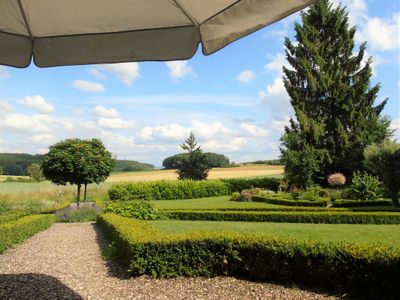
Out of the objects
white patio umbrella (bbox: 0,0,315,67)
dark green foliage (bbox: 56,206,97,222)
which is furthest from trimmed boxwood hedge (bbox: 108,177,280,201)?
white patio umbrella (bbox: 0,0,315,67)

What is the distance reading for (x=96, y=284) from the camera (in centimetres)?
656

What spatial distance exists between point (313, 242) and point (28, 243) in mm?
8101

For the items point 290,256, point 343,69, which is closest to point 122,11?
point 290,256

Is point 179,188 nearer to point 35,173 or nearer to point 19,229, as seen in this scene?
point 19,229

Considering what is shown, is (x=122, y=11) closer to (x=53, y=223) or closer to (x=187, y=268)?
(x=187, y=268)

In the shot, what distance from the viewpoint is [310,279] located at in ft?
19.9

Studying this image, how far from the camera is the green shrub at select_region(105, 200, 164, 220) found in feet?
51.0

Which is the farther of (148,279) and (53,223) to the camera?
(53,223)

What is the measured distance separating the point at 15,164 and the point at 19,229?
206ft

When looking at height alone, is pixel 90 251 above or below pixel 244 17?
below

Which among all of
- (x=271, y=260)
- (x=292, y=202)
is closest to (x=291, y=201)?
(x=292, y=202)

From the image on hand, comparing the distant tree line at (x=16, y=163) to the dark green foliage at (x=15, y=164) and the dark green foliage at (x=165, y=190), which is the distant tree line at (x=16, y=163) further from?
the dark green foliage at (x=165, y=190)

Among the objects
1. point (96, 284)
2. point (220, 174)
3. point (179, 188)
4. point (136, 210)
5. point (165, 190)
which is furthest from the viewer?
point (220, 174)

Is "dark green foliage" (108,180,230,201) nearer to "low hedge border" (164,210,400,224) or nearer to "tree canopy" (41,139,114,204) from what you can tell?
"tree canopy" (41,139,114,204)
